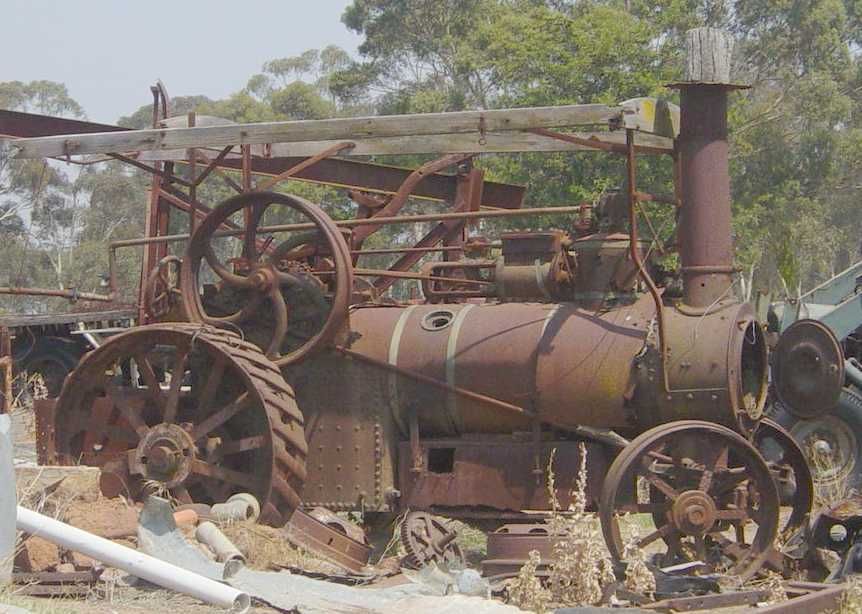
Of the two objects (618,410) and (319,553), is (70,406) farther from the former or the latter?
(618,410)

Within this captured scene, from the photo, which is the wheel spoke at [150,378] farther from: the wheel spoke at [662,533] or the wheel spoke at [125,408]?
the wheel spoke at [662,533]

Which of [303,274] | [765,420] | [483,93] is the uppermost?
[483,93]

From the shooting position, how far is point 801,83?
121ft

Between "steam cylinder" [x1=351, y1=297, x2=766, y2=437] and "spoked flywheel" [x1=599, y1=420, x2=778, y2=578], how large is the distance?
1.08 feet

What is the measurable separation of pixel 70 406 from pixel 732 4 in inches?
1252

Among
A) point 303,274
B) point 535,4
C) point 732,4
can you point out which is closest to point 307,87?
point 535,4

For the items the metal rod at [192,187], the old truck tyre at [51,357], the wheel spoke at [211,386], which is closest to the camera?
the wheel spoke at [211,386]

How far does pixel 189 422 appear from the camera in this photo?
9.35 meters

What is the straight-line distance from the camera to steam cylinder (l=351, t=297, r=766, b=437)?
27.6 ft

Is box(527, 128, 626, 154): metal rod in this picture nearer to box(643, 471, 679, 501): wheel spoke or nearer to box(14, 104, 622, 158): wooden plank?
box(14, 104, 622, 158): wooden plank

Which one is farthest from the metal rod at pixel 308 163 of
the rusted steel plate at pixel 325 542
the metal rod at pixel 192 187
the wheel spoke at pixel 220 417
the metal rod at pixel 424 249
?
the rusted steel plate at pixel 325 542

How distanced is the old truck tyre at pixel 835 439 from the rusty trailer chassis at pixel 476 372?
2411 mm

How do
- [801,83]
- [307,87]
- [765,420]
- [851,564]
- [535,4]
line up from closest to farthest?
[851,564] < [765,420] < [801,83] < [535,4] < [307,87]

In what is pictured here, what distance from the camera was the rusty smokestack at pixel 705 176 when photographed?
8.69m
